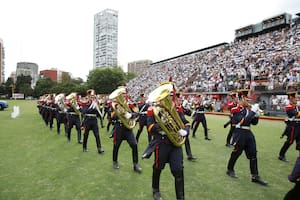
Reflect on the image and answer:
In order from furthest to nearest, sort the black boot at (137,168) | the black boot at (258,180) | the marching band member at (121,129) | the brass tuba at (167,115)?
the marching band member at (121,129) < the black boot at (137,168) < the black boot at (258,180) < the brass tuba at (167,115)

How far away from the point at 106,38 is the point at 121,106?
119m

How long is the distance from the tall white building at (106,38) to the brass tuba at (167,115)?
117 metres

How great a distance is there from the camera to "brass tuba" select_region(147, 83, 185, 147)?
3.37 meters

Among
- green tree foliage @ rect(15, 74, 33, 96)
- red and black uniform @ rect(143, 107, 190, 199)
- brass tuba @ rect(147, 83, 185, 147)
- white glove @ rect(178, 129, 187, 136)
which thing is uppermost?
green tree foliage @ rect(15, 74, 33, 96)

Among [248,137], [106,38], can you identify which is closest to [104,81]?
[248,137]

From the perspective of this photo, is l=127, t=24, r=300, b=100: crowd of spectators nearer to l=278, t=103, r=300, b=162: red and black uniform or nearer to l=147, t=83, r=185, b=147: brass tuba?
l=278, t=103, r=300, b=162: red and black uniform

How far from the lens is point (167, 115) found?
3.54 meters

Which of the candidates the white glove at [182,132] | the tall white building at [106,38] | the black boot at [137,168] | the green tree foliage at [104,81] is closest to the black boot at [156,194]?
the white glove at [182,132]

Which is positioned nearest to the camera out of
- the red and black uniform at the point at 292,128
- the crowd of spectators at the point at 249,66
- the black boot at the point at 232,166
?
the black boot at the point at 232,166

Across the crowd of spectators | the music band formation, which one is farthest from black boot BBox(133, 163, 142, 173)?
the crowd of spectators

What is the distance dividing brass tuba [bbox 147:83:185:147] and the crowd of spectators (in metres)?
17.8

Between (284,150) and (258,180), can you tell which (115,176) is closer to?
(258,180)

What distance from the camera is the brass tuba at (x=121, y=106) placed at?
5.47 metres

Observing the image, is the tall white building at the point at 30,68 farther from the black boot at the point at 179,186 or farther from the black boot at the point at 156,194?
the black boot at the point at 179,186
